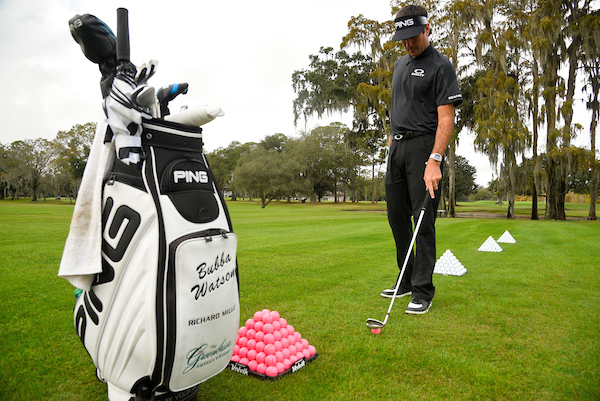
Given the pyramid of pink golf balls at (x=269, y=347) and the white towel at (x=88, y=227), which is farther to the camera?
the pyramid of pink golf balls at (x=269, y=347)

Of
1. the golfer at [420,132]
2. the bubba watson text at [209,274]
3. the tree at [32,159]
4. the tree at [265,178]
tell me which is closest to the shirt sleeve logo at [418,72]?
the golfer at [420,132]

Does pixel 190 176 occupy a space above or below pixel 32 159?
below

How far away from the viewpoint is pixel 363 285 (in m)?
4.43

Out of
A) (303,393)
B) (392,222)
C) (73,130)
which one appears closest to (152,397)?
(303,393)

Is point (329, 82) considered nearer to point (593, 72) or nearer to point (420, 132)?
point (593, 72)

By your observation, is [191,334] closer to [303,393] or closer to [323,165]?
[303,393]

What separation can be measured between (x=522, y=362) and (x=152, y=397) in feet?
7.00

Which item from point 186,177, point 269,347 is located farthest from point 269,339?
point 186,177

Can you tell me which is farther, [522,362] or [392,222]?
[392,222]

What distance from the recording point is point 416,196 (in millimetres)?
3613

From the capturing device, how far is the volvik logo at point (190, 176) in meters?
1.70

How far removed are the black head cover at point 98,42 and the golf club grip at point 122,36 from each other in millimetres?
61

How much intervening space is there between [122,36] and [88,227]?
920 millimetres

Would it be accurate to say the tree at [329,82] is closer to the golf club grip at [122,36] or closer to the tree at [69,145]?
the golf club grip at [122,36]
